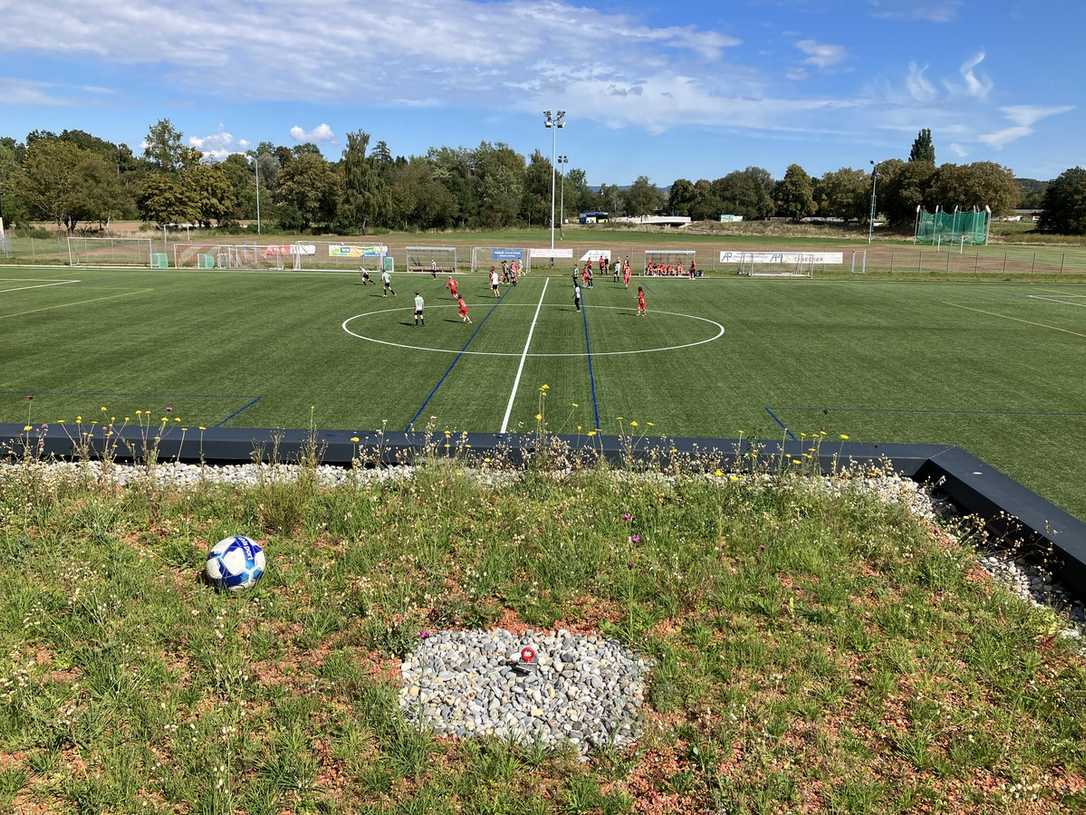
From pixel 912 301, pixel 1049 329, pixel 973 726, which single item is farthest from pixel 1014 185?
pixel 973 726

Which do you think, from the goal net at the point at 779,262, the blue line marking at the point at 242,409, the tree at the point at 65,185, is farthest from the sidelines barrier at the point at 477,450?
the tree at the point at 65,185

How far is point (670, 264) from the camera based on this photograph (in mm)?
57781

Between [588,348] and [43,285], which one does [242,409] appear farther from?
[43,285]

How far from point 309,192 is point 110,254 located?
64.0 metres

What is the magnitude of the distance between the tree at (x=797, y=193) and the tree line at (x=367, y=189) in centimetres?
23

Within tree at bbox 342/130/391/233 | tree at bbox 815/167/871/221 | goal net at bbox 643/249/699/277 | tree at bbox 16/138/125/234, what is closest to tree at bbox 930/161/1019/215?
tree at bbox 815/167/871/221

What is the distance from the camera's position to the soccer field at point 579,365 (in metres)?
16.8

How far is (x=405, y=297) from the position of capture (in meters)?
39.6

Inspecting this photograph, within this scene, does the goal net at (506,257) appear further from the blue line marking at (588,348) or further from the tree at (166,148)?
the tree at (166,148)

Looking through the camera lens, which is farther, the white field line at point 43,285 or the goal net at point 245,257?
the goal net at point 245,257

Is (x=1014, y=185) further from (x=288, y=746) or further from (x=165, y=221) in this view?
(x=288, y=746)

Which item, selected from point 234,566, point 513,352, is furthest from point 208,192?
point 234,566

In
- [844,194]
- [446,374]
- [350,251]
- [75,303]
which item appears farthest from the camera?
[844,194]

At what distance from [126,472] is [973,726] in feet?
38.5
